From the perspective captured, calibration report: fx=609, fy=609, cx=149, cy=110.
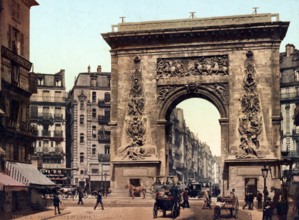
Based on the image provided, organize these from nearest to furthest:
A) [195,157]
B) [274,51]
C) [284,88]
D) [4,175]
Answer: [4,175] → [274,51] → [284,88] → [195,157]

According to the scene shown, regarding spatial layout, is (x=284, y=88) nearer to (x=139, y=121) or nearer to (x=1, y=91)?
(x=139, y=121)

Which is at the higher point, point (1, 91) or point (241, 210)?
point (1, 91)

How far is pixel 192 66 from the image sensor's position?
4709 centimetres

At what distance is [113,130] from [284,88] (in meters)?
40.6

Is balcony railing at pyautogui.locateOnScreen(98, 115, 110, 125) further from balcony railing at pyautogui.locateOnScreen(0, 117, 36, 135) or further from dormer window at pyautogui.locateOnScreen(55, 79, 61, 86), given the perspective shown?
balcony railing at pyautogui.locateOnScreen(0, 117, 36, 135)

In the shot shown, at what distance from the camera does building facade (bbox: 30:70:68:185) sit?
272ft

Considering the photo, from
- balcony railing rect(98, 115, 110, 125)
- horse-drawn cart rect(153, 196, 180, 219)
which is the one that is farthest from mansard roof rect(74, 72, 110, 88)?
horse-drawn cart rect(153, 196, 180, 219)

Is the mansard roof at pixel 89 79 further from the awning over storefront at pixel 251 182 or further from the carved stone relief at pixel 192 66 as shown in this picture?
the awning over storefront at pixel 251 182

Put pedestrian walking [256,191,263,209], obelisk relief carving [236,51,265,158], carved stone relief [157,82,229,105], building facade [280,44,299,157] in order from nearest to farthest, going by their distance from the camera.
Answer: pedestrian walking [256,191,263,209] → obelisk relief carving [236,51,265,158] → carved stone relief [157,82,229,105] → building facade [280,44,299,157]

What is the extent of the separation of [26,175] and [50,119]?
A: 47353mm

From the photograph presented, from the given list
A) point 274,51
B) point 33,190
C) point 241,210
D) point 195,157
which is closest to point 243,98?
point 274,51

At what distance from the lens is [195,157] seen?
149250 millimetres

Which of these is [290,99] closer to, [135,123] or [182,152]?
[135,123]

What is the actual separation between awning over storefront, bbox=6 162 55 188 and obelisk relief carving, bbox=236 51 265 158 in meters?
14.9
